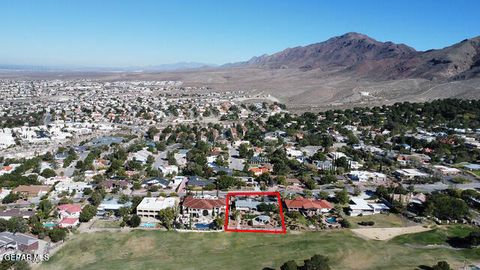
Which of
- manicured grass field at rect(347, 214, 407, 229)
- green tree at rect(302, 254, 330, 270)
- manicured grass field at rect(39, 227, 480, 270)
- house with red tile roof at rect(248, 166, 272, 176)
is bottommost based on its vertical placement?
manicured grass field at rect(347, 214, 407, 229)

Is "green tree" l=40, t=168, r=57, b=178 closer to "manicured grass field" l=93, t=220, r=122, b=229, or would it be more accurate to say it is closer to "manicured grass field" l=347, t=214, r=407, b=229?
"manicured grass field" l=93, t=220, r=122, b=229

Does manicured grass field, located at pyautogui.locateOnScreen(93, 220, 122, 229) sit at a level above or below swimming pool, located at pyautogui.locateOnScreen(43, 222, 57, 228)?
below

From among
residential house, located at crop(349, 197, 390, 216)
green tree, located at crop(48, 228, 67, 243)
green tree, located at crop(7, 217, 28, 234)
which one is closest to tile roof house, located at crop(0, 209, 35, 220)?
green tree, located at crop(7, 217, 28, 234)

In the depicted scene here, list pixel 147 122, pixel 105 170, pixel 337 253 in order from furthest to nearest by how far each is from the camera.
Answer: pixel 147 122, pixel 105 170, pixel 337 253

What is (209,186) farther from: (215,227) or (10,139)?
(10,139)

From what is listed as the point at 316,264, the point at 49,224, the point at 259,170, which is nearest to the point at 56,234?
the point at 49,224

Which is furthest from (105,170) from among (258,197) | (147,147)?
(258,197)

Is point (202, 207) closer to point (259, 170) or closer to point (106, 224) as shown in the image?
point (106, 224)
